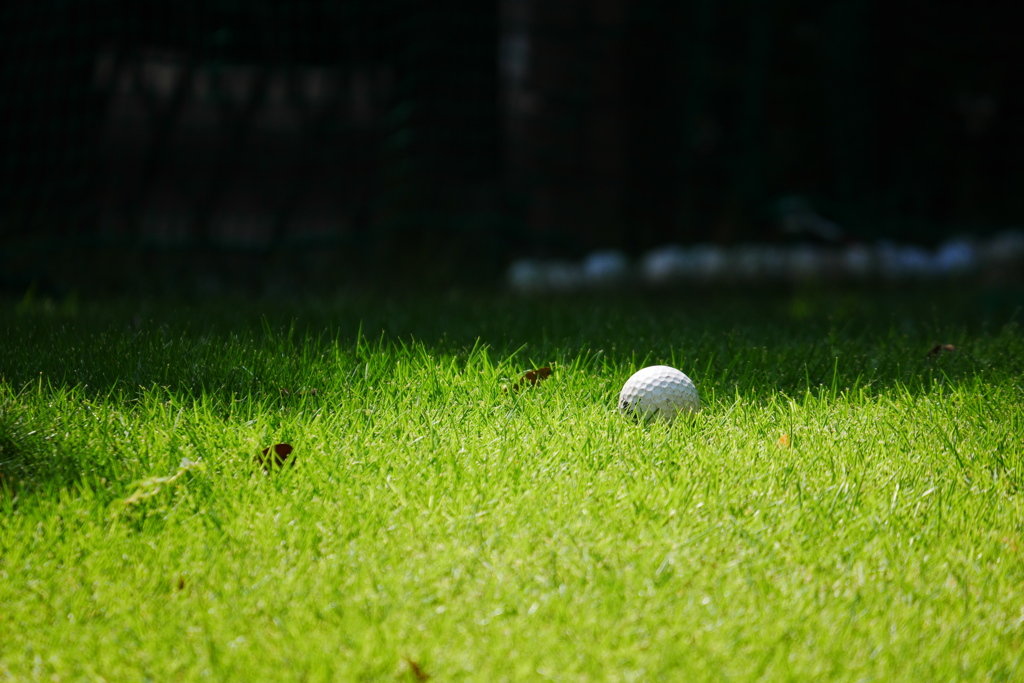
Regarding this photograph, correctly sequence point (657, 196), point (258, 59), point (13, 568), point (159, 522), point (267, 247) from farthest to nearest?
point (657, 196) → point (258, 59) → point (267, 247) → point (159, 522) → point (13, 568)

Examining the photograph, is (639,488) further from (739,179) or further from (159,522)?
(739,179)

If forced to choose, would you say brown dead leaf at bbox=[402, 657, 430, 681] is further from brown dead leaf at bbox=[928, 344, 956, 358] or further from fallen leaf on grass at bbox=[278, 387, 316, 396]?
brown dead leaf at bbox=[928, 344, 956, 358]

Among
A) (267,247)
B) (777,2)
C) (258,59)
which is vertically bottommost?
(267,247)

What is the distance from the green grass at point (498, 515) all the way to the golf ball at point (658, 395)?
5cm

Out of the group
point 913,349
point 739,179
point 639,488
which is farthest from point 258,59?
point 639,488

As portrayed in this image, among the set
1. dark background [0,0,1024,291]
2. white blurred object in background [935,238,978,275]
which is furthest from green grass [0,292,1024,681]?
white blurred object in background [935,238,978,275]

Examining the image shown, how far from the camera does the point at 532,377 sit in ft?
10.4

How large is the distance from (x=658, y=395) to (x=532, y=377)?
1.67ft

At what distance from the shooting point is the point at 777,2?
8.22 m

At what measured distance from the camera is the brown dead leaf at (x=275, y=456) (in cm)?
249

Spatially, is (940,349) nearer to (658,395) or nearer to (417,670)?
(658,395)

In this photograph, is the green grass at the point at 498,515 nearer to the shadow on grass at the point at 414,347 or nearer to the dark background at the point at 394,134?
the shadow on grass at the point at 414,347

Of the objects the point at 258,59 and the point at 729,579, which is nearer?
the point at 729,579

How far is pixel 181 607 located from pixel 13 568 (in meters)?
0.45
